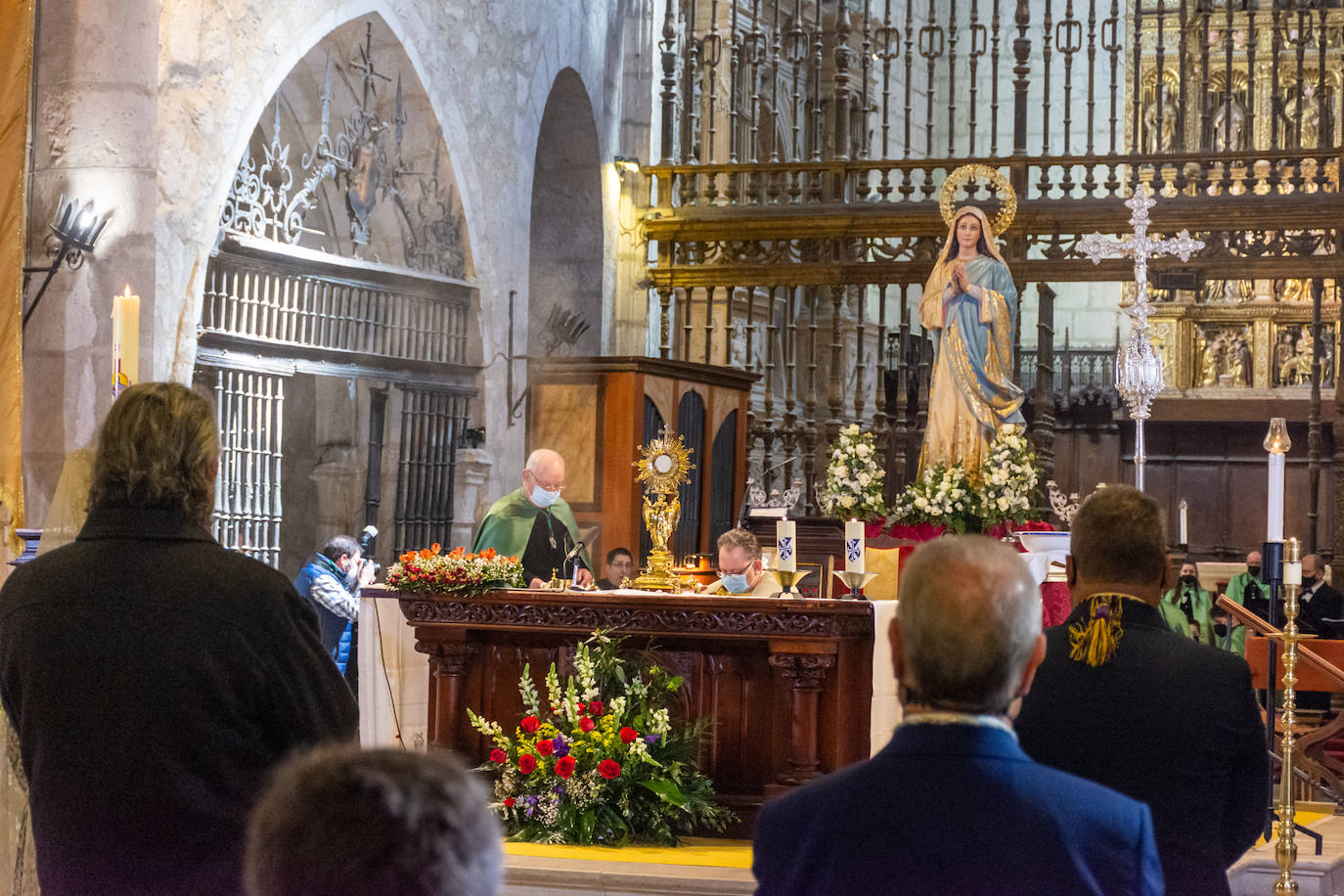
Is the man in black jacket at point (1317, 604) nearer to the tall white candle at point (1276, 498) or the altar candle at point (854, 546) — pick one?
the altar candle at point (854, 546)

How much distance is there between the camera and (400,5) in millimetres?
9883

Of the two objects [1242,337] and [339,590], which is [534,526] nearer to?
[339,590]

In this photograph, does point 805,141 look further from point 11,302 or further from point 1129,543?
point 1129,543

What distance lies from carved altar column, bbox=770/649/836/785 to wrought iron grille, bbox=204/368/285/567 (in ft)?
11.2

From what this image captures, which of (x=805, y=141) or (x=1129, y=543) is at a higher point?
(x=805, y=141)

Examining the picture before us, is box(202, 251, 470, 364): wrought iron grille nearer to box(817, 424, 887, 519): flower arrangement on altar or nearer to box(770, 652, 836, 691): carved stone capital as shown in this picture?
box(817, 424, 887, 519): flower arrangement on altar

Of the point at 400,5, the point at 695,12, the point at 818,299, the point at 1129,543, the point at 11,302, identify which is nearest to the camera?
the point at 1129,543

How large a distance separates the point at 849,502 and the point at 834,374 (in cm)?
450

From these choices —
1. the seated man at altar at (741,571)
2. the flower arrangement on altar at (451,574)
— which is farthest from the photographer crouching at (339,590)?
the seated man at altar at (741,571)

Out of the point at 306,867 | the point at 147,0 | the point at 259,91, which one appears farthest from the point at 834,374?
the point at 306,867

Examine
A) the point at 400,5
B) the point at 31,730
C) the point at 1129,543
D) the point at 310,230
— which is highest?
the point at 400,5

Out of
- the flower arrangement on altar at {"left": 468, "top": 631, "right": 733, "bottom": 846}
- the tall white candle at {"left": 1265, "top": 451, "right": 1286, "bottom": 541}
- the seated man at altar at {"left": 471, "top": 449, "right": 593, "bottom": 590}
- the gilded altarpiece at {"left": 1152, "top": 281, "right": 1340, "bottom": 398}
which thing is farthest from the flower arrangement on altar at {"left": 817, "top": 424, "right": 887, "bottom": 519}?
the gilded altarpiece at {"left": 1152, "top": 281, "right": 1340, "bottom": 398}

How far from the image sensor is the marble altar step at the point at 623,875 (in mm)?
5344

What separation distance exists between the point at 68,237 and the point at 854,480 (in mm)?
4028
